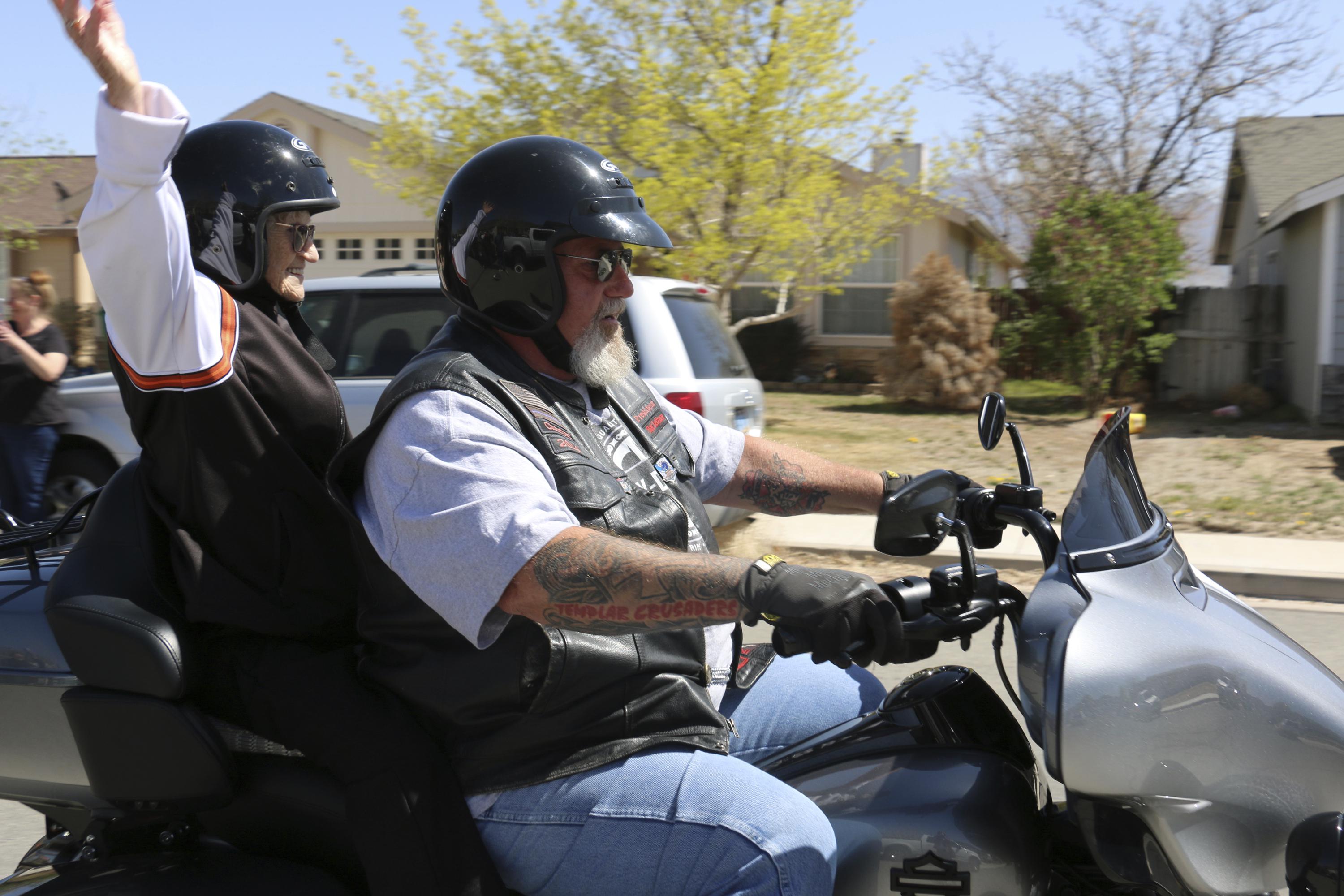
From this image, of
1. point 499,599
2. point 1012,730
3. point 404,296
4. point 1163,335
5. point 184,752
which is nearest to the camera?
point 499,599

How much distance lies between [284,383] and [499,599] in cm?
73

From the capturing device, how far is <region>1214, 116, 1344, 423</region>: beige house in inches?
586

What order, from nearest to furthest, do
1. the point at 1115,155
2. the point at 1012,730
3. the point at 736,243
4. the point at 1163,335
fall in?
1. the point at 1012,730
2. the point at 736,243
3. the point at 1163,335
4. the point at 1115,155

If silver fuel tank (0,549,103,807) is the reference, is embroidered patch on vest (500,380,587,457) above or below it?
above

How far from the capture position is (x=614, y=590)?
1.73 meters

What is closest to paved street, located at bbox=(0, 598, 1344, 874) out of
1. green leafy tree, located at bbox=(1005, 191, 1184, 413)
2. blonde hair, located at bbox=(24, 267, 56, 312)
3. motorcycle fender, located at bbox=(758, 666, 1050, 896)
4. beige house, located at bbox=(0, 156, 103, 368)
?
motorcycle fender, located at bbox=(758, 666, 1050, 896)

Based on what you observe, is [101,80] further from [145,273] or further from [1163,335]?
[1163,335]

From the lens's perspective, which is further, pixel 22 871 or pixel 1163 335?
pixel 1163 335

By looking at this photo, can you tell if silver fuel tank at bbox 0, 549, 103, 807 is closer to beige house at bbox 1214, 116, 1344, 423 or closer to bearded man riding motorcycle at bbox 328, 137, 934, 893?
bearded man riding motorcycle at bbox 328, 137, 934, 893

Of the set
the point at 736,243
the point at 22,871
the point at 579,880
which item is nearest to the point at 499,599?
the point at 579,880

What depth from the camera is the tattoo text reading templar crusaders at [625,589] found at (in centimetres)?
172

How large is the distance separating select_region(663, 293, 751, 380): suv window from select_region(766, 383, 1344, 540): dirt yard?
2.42 metres

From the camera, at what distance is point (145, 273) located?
6.08 ft

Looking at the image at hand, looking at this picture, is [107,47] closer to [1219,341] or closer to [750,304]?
[1219,341]
